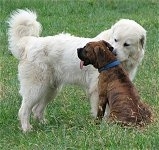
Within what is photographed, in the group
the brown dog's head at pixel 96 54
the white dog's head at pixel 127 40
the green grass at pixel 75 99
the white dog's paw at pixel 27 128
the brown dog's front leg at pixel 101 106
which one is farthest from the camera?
the white dog's paw at pixel 27 128

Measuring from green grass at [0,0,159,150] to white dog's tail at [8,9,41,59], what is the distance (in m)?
0.93

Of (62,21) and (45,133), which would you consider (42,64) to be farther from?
(62,21)

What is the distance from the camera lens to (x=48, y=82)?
828cm

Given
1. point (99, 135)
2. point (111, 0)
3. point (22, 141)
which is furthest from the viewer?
point (111, 0)

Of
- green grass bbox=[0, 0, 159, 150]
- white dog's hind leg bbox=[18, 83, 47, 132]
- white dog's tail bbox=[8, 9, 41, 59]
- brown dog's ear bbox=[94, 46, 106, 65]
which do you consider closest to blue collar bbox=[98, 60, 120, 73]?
brown dog's ear bbox=[94, 46, 106, 65]

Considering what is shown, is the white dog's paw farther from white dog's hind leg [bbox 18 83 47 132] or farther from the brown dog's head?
the brown dog's head

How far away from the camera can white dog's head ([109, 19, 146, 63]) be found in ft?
25.6

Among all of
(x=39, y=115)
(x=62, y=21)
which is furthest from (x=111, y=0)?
(x=39, y=115)

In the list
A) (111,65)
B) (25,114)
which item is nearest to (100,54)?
(111,65)

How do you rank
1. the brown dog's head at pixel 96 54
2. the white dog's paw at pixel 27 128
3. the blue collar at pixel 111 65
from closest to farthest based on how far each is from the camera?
the blue collar at pixel 111 65
the brown dog's head at pixel 96 54
the white dog's paw at pixel 27 128

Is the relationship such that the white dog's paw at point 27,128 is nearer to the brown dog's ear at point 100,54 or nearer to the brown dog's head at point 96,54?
the brown dog's head at point 96,54

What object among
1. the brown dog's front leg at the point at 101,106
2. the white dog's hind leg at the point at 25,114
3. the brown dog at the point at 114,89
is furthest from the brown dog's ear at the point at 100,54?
the white dog's hind leg at the point at 25,114

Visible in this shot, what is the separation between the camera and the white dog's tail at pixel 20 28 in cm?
853

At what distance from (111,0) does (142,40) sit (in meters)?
12.3
